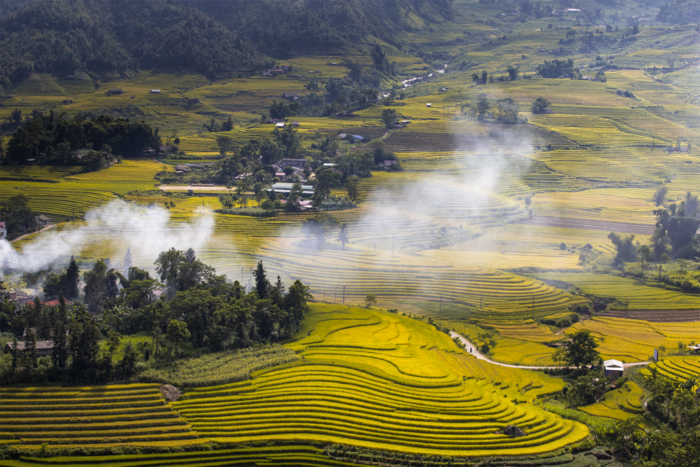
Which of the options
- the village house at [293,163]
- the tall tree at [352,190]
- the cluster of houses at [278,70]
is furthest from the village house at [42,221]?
the cluster of houses at [278,70]

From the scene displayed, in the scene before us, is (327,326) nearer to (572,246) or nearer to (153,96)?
(572,246)

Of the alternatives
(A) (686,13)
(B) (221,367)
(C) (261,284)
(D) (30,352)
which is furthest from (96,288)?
(A) (686,13)

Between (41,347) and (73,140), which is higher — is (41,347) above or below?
below

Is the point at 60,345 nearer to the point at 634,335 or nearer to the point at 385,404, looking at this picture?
the point at 385,404

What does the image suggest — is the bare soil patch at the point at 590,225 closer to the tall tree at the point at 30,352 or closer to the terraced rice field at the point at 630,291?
the terraced rice field at the point at 630,291

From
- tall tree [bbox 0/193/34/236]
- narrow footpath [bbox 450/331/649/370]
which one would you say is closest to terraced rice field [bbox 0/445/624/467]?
narrow footpath [bbox 450/331/649/370]

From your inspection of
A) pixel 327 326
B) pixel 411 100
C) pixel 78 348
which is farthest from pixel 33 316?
pixel 411 100

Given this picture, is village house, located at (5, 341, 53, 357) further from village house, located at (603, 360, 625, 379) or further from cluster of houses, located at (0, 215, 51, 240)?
village house, located at (603, 360, 625, 379)
